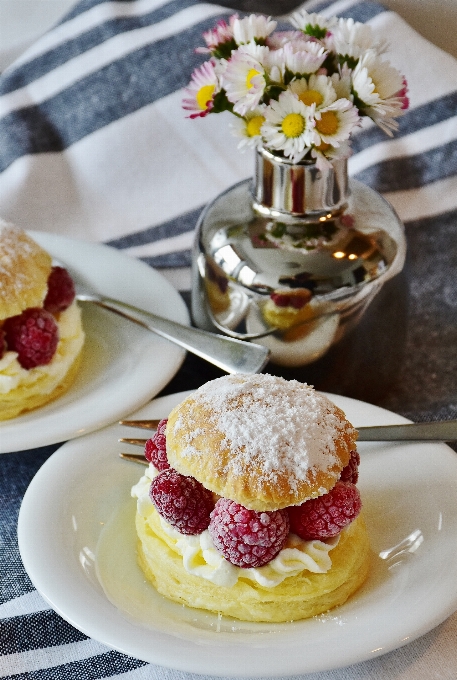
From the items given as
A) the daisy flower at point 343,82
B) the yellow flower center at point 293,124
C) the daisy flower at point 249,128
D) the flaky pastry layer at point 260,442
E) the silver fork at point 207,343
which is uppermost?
the daisy flower at point 343,82

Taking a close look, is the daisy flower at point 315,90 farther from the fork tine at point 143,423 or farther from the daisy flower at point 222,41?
the fork tine at point 143,423

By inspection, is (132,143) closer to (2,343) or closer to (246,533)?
(2,343)

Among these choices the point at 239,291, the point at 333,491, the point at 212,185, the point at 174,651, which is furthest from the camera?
the point at 212,185

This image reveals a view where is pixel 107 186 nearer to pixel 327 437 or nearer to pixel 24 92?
pixel 24 92

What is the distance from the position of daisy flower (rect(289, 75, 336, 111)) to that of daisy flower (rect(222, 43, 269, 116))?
Result: 0.05 meters

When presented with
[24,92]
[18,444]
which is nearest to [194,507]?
[18,444]

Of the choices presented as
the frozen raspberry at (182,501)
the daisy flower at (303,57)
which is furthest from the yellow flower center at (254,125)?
the frozen raspberry at (182,501)

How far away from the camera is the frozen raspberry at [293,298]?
148 centimetres

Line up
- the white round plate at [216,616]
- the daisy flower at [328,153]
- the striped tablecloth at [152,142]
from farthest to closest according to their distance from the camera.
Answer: the striped tablecloth at [152,142], the daisy flower at [328,153], the white round plate at [216,616]

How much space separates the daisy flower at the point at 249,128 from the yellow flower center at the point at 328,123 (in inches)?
4.2

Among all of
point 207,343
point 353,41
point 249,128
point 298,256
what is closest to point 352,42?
point 353,41

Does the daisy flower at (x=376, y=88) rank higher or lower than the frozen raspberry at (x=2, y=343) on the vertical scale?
higher

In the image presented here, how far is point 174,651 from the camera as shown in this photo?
3.20 feet

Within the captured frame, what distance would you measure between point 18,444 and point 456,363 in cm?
90
